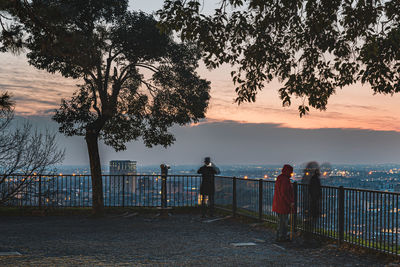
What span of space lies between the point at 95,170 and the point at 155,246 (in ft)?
27.2

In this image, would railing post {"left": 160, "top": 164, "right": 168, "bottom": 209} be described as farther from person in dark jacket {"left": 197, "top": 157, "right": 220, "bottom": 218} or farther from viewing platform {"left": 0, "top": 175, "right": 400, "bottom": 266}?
person in dark jacket {"left": 197, "top": 157, "right": 220, "bottom": 218}

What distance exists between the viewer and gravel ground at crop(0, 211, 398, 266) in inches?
322

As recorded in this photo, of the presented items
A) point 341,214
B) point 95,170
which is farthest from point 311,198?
point 95,170

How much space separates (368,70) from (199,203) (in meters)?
8.85

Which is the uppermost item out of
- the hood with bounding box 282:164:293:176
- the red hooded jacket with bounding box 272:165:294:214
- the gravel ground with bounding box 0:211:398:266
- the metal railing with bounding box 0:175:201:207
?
the hood with bounding box 282:164:293:176

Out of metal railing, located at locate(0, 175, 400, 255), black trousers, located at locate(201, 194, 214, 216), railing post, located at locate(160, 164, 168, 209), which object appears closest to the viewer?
metal railing, located at locate(0, 175, 400, 255)

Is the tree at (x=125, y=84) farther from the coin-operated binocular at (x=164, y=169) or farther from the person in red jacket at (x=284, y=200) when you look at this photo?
the person in red jacket at (x=284, y=200)

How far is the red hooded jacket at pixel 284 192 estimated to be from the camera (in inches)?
408

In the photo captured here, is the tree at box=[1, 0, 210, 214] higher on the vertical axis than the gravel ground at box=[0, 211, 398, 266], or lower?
higher

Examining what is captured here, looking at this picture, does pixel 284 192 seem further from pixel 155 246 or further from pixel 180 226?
pixel 180 226

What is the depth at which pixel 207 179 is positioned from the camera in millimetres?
15789

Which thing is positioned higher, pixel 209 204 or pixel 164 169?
pixel 164 169

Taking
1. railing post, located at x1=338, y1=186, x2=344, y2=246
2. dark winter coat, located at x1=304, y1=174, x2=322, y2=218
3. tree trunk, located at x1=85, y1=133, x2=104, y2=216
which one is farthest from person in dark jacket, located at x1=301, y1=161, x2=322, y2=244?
tree trunk, located at x1=85, y1=133, x2=104, y2=216

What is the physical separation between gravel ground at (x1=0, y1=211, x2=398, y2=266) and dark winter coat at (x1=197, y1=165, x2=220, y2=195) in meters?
1.55
